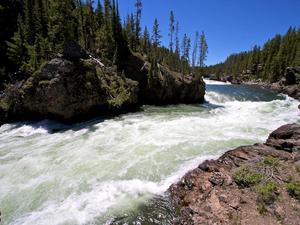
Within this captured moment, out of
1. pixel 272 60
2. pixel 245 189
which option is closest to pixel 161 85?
pixel 245 189

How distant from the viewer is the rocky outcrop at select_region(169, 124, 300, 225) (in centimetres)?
799

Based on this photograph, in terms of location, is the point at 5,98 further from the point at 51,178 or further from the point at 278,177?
the point at 278,177

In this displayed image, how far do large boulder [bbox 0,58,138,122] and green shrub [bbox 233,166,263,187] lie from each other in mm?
18522

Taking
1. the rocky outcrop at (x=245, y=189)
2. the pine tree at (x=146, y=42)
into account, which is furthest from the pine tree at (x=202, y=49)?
the rocky outcrop at (x=245, y=189)

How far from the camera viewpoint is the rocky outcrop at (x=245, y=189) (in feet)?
26.2

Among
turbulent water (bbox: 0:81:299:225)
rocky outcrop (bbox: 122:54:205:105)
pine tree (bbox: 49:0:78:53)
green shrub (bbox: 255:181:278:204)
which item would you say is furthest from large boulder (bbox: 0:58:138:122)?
green shrub (bbox: 255:181:278:204)

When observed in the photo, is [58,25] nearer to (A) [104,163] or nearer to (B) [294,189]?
(A) [104,163]

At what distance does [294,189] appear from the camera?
28.4 ft

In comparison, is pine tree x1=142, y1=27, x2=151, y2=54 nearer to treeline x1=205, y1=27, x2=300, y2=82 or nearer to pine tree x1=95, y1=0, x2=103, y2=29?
pine tree x1=95, y1=0, x2=103, y2=29

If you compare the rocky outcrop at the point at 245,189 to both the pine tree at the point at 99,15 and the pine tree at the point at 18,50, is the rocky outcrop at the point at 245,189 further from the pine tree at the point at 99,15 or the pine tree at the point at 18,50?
the pine tree at the point at 99,15

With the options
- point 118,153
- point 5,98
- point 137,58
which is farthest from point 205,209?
point 137,58

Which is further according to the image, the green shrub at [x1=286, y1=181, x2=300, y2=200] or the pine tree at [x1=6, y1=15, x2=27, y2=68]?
the pine tree at [x1=6, y1=15, x2=27, y2=68]

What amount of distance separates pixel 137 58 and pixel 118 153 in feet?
89.5

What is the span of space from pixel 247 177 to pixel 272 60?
9605 centimetres
